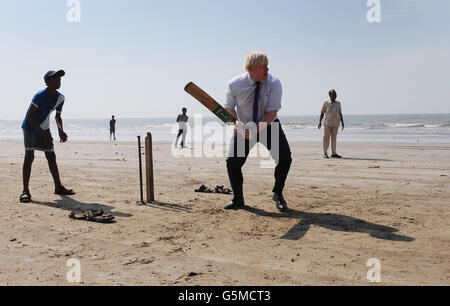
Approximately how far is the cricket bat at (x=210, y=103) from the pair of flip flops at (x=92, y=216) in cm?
184

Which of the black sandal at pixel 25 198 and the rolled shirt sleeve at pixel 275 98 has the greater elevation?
the rolled shirt sleeve at pixel 275 98

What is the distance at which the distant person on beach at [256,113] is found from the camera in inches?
184

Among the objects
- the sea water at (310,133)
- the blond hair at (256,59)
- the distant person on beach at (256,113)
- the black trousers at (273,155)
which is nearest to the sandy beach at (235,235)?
the black trousers at (273,155)

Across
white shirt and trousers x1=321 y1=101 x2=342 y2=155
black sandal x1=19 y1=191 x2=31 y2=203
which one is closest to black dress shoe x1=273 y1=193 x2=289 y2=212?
black sandal x1=19 y1=191 x2=31 y2=203

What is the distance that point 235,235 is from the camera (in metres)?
4.00

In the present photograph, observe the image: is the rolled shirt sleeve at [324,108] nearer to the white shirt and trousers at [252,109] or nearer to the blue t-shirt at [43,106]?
the white shirt and trousers at [252,109]

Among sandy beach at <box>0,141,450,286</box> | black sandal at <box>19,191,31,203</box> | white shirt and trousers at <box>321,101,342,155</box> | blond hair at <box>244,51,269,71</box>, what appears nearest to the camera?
sandy beach at <box>0,141,450,286</box>

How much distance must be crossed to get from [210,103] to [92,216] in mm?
2031

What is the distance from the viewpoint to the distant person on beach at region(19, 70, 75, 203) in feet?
19.2

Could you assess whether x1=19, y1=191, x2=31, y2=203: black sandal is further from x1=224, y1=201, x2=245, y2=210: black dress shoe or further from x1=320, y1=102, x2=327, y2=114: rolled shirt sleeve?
x1=320, y1=102, x2=327, y2=114: rolled shirt sleeve
